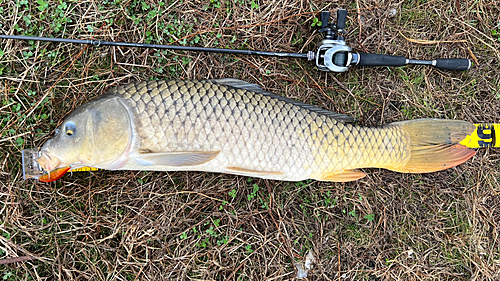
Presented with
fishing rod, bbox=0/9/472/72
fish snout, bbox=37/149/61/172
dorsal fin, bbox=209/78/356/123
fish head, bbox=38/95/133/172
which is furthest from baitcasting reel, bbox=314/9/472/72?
fish snout, bbox=37/149/61/172

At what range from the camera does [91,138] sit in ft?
6.02

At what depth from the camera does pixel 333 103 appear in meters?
2.49

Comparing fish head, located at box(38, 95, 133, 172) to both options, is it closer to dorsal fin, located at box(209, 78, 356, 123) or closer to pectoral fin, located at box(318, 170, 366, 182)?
dorsal fin, located at box(209, 78, 356, 123)

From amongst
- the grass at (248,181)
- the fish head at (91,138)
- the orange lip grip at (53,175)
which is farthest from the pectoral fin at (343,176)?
the orange lip grip at (53,175)

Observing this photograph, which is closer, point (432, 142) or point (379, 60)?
point (432, 142)

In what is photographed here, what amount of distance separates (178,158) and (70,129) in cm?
65

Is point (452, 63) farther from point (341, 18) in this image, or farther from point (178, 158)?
point (178, 158)

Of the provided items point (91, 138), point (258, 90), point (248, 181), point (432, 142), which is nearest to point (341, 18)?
point (258, 90)

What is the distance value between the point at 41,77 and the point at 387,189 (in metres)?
2.78

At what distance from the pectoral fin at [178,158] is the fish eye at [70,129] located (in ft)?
1.37

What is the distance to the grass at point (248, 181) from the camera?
89.0 inches

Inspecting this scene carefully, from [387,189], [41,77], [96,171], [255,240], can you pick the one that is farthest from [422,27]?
[41,77]

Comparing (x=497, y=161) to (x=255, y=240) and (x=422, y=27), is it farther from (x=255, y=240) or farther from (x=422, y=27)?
(x=255, y=240)

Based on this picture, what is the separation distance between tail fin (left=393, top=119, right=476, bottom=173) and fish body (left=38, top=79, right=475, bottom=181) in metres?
0.07
